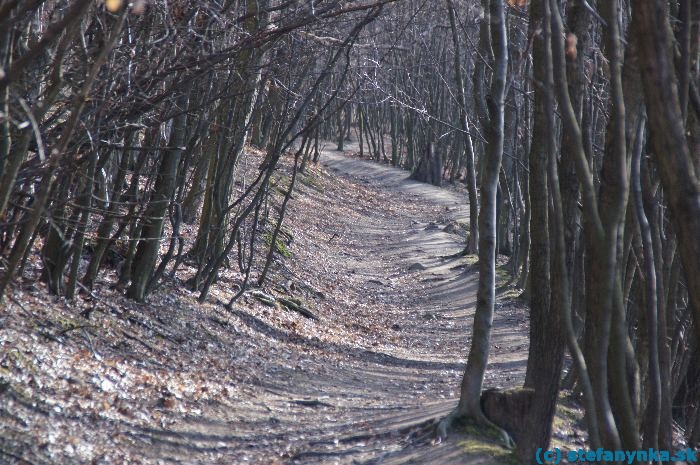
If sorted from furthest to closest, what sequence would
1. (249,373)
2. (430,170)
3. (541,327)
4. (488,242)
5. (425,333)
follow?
(430,170), (425,333), (249,373), (488,242), (541,327)

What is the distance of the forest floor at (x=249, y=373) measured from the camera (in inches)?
243

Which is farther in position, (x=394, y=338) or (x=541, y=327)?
(x=394, y=338)

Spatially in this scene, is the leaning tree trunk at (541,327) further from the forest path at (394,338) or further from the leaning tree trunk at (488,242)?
the leaning tree trunk at (488,242)

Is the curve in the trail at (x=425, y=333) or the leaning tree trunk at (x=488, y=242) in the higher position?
the leaning tree trunk at (x=488, y=242)

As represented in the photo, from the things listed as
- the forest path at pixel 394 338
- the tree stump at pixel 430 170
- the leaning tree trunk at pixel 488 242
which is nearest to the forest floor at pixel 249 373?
the forest path at pixel 394 338

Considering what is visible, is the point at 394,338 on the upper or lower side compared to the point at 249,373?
lower

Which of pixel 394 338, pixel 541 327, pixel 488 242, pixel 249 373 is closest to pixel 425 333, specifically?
pixel 394 338

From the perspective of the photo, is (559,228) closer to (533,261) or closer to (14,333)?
(533,261)

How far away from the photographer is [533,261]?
241 inches

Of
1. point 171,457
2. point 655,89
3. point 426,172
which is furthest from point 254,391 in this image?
point 426,172

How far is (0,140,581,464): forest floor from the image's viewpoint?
6.16 meters

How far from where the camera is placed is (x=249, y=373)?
918cm

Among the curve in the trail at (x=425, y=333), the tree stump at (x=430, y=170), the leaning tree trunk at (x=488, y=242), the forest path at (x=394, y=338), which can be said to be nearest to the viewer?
the leaning tree trunk at (x=488, y=242)

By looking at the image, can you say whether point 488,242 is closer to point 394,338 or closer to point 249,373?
point 249,373
